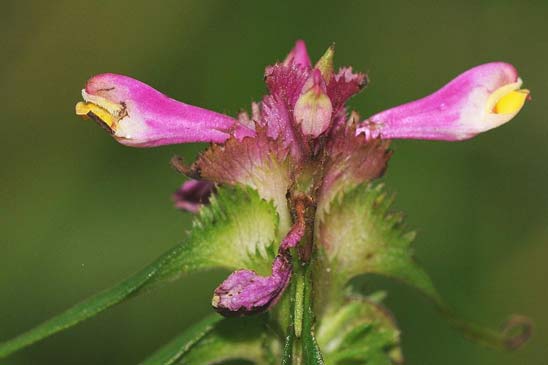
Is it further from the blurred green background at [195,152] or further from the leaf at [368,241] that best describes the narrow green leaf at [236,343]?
the blurred green background at [195,152]

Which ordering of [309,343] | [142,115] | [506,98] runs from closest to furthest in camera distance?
[309,343] < [142,115] < [506,98]

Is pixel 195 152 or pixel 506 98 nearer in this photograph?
pixel 506 98

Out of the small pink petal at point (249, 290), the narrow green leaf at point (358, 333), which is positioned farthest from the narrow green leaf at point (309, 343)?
the narrow green leaf at point (358, 333)

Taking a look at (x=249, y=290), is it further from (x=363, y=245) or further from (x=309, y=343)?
(x=363, y=245)

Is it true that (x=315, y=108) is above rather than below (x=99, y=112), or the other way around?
below

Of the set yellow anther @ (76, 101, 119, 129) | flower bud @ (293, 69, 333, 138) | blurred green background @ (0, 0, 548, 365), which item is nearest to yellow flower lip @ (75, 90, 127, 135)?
yellow anther @ (76, 101, 119, 129)

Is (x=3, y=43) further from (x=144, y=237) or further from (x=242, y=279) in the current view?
(x=242, y=279)

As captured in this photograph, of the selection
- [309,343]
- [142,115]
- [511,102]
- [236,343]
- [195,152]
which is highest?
[195,152]

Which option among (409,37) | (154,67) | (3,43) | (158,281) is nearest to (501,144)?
(409,37)

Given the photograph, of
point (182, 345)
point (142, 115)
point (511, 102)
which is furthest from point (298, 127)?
point (182, 345)
